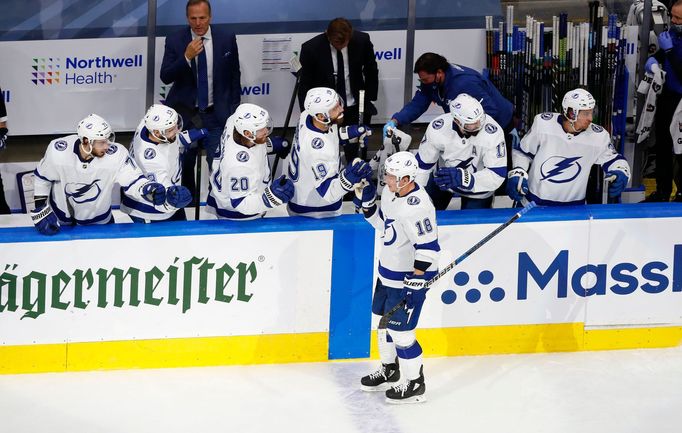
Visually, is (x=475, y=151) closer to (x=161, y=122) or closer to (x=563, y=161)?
(x=563, y=161)

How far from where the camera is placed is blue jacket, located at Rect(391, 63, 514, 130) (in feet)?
32.7

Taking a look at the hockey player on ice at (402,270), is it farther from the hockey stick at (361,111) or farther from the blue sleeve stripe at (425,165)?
the hockey stick at (361,111)

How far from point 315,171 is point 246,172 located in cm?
48

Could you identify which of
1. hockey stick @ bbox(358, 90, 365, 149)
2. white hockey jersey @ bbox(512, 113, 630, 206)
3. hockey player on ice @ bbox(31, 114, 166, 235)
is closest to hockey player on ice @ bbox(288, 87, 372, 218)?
hockey stick @ bbox(358, 90, 365, 149)

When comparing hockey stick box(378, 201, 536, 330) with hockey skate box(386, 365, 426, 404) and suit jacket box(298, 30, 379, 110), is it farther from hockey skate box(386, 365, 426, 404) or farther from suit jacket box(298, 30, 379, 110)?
suit jacket box(298, 30, 379, 110)

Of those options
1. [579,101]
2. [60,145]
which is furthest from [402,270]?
[60,145]

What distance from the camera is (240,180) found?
8.99 m

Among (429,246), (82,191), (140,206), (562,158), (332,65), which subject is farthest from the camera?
(332,65)

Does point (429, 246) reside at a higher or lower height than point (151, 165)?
lower

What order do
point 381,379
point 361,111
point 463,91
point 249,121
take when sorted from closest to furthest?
point 381,379
point 249,121
point 361,111
point 463,91

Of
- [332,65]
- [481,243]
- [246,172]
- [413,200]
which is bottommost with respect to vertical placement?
[481,243]

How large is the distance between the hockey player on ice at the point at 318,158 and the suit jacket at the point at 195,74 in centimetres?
185

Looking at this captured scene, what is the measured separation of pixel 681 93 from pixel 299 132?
3.42 meters

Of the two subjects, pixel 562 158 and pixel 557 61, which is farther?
pixel 557 61
